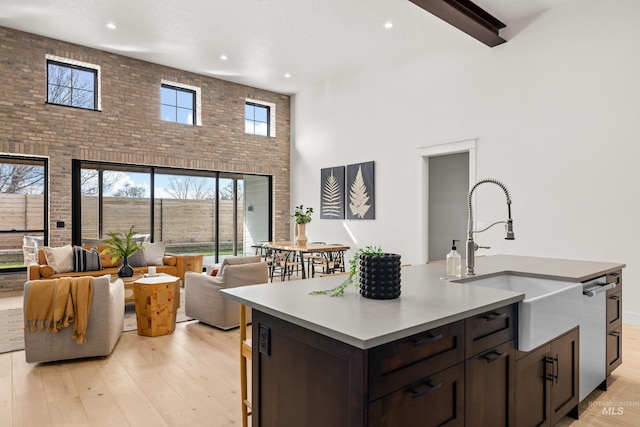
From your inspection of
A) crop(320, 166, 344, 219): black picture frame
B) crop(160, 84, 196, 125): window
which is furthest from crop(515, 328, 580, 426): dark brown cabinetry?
crop(160, 84, 196, 125): window

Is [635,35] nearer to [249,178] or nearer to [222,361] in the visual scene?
[222,361]

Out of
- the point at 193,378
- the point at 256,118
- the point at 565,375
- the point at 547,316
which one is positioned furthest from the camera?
the point at 256,118

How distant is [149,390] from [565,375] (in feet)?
8.64

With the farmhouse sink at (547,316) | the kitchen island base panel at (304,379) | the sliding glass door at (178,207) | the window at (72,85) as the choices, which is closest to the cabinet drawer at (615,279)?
the farmhouse sink at (547,316)

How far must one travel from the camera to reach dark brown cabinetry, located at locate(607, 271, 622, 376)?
2.62 m

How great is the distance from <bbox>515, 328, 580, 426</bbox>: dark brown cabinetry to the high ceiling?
4.45 m

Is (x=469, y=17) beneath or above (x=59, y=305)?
above

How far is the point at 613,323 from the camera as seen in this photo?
8.77ft

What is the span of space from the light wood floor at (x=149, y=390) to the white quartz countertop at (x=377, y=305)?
36.8 inches

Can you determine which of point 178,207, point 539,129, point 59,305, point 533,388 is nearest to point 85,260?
point 178,207

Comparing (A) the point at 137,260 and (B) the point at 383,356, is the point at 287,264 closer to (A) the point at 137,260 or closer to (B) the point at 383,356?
(A) the point at 137,260

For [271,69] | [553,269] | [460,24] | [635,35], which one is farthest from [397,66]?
[553,269]

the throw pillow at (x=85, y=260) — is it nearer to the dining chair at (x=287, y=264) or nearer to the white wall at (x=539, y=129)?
the dining chair at (x=287, y=264)

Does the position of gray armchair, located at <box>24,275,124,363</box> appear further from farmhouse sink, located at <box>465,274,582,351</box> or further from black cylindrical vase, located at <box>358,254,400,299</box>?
farmhouse sink, located at <box>465,274,582,351</box>
